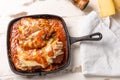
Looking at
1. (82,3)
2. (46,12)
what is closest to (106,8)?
(82,3)

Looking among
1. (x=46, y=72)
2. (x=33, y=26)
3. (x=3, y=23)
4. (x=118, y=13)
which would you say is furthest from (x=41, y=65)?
(x=118, y=13)

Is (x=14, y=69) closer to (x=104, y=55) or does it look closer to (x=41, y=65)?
(x=41, y=65)

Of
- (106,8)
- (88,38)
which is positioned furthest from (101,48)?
(106,8)

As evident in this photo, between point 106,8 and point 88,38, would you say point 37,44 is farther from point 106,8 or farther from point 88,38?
point 106,8

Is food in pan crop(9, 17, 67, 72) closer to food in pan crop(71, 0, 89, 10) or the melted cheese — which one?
the melted cheese

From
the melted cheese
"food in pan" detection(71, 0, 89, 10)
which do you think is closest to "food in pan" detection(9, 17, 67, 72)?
the melted cheese

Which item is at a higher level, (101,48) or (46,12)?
(46,12)

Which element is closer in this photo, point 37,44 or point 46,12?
point 37,44
